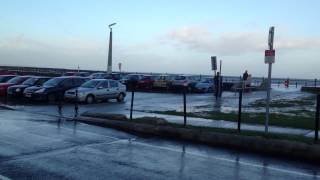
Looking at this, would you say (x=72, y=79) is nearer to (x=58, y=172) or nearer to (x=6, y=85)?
(x=6, y=85)

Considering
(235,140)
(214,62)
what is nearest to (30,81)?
(214,62)

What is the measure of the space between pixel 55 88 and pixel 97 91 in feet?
8.13

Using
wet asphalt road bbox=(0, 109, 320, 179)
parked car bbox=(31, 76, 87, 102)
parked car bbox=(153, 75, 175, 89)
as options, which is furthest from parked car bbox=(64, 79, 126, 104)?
parked car bbox=(153, 75, 175, 89)

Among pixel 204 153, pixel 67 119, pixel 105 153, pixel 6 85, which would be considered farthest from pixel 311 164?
pixel 6 85

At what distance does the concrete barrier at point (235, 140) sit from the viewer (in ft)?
38.7

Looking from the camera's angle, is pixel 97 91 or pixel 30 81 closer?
pixel 97 91

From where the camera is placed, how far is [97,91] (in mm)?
31109

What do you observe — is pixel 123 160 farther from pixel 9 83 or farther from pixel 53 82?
pixel 9 83

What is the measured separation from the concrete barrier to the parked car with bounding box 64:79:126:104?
1346cm

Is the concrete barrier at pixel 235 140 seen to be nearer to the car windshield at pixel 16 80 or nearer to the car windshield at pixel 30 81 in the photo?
the car windshield at pixel 30 81

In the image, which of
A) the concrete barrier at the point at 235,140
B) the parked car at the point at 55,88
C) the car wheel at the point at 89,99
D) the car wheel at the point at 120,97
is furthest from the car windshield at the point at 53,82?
the concrete barrier at the point at 235,140

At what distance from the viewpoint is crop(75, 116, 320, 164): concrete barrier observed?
38.7ft

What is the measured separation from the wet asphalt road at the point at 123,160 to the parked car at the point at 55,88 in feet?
51.9

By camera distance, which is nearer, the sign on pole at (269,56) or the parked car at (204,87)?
the sign on pole at (269,56)
